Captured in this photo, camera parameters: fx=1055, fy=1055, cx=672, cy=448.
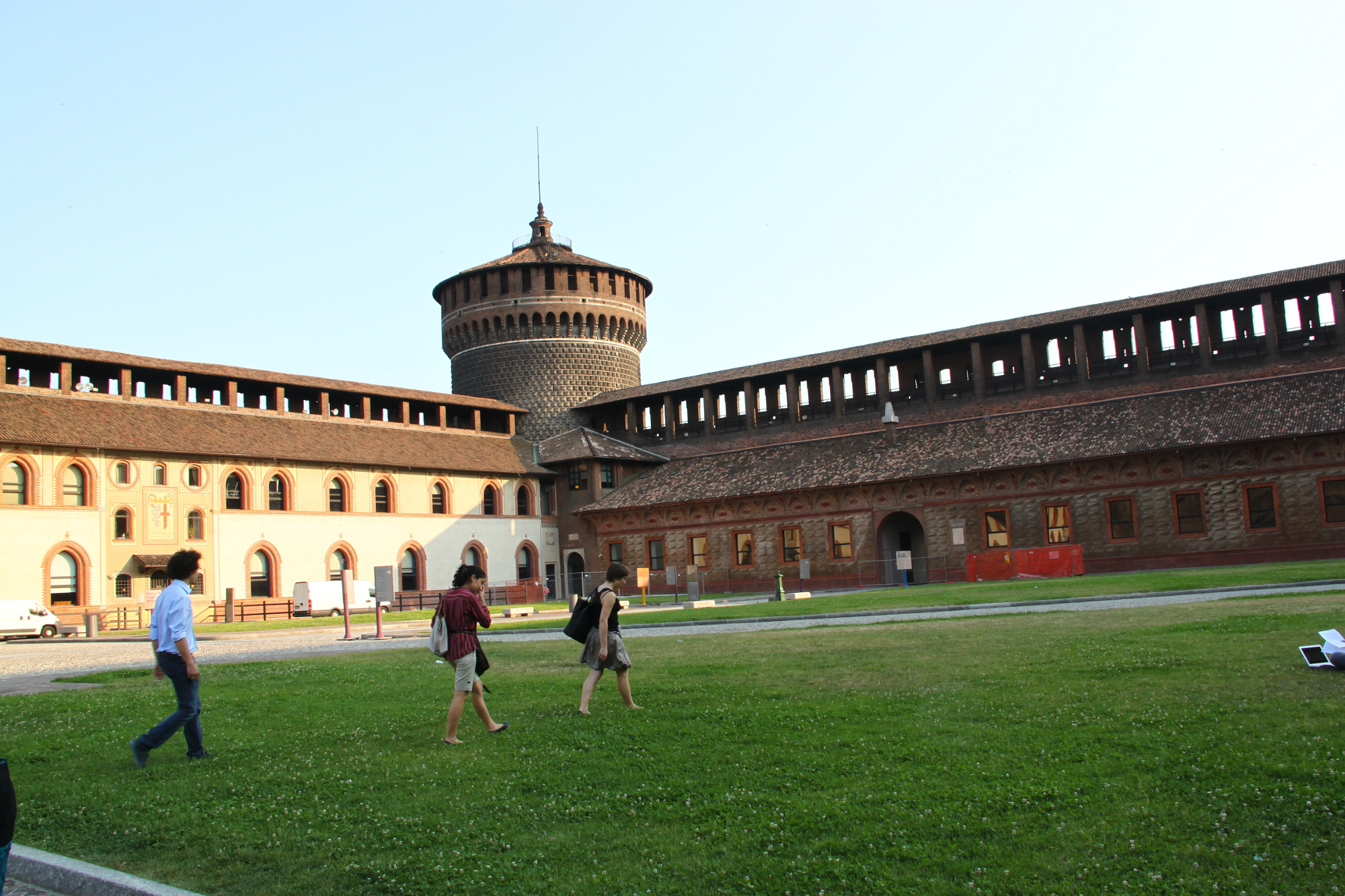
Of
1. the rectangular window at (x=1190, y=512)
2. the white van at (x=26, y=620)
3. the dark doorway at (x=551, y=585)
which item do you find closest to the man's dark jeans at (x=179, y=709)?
the white van at (x=26, y=620)

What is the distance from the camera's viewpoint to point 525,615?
120 ft

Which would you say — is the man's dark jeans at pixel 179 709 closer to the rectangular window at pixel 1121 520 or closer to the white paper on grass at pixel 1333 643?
the white paper on grass at pixel 1333 643

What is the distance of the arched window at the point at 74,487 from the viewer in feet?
131

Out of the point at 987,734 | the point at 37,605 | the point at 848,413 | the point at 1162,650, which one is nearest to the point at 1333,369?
the point at 848,413

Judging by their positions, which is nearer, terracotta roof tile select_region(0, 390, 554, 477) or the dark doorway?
terracotta roof tile select_region(0, 390, 554, 477)

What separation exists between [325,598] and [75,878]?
133 feet

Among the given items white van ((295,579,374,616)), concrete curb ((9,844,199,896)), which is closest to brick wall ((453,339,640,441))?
white van ((295,579,374,616))

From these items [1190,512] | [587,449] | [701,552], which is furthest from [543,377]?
[1190,512]

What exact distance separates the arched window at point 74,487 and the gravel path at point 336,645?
1336 cm

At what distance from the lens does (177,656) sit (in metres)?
8.95

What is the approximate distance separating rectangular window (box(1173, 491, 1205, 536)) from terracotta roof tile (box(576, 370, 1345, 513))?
2217 millimetres

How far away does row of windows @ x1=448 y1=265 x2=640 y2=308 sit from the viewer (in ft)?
200

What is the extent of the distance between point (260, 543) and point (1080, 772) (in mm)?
43574

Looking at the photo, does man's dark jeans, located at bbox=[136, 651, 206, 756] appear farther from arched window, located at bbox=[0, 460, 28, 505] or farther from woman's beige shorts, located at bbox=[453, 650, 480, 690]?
arched window, located at bbox=[0, 460, 28, 505]
